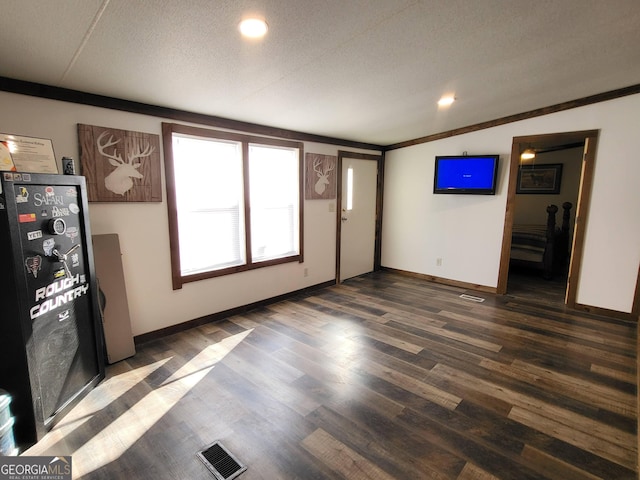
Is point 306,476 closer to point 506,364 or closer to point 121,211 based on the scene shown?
point 506,364

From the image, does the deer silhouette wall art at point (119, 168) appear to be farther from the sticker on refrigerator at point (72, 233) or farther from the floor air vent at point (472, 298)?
the floor air vent at point (472, 298)

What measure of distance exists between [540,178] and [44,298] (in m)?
8.57

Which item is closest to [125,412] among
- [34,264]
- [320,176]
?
[34,264]

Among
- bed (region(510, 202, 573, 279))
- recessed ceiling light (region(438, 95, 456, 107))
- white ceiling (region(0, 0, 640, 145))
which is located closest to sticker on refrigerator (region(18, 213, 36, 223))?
white ceiling (region(0, 0, 640, 145))

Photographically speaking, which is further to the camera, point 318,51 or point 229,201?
point 229,201

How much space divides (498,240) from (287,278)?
10.4 feet

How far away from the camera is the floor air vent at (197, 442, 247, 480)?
161 cm

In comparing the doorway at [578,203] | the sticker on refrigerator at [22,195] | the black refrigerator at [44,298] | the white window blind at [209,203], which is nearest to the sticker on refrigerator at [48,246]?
the black refrigerator at [44,298]

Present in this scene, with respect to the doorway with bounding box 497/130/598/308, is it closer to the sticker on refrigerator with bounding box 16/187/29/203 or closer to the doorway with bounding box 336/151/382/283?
the doorway with bounding box 336/151/382/283

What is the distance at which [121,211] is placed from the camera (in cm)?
279

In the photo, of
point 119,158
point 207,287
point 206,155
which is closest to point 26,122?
point 119,158

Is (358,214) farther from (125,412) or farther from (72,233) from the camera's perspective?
A: (125,412)

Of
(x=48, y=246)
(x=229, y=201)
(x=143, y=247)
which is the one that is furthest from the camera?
(x=229, y=201)

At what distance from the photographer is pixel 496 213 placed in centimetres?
450
